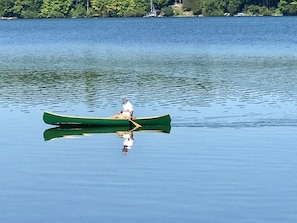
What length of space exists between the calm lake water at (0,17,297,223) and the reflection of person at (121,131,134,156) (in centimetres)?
26

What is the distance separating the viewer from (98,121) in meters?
38.2

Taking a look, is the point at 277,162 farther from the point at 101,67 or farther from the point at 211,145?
the point at 101,67

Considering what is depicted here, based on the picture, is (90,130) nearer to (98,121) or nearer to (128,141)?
(98,121)

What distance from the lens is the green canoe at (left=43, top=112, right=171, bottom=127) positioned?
38375 mm

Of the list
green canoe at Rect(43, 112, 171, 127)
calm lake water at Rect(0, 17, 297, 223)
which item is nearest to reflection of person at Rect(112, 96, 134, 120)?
green canoe at Rect(43, 112, 171, 127)

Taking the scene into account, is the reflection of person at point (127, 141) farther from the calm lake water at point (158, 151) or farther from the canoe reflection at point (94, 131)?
the calm lake water at point (158, 151)

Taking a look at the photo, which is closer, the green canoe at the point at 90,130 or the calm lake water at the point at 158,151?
the calm lake water at the point at 158,151

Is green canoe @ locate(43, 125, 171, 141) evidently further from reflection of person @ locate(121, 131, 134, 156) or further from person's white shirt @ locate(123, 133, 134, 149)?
person's white shirt @ locate(123, 133, 134, 149)

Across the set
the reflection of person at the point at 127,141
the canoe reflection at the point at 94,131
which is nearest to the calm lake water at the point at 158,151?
the reflection of person at the point at 127,141

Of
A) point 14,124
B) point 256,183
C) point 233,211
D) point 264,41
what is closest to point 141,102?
point 14,124

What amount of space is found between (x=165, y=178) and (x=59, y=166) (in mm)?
4407

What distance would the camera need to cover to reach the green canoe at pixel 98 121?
38.4 m

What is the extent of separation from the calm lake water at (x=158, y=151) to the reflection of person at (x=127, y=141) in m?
0.26

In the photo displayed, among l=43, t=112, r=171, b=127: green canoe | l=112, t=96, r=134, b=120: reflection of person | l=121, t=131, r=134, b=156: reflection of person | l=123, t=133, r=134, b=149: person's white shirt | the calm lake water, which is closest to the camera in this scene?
the calm lake water
